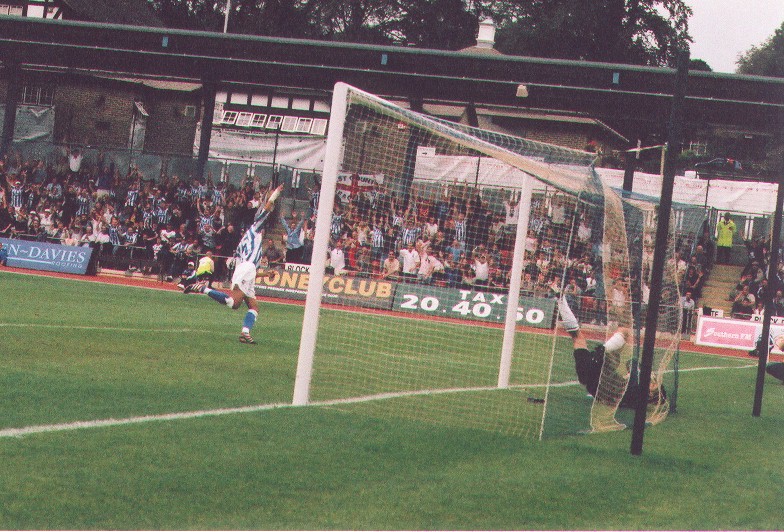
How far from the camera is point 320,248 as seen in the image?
9.80 metres

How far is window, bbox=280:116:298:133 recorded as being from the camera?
179ft

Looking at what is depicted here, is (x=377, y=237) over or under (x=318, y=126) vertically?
under

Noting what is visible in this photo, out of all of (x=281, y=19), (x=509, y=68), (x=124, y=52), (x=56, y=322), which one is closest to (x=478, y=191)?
(x=509, y=68)

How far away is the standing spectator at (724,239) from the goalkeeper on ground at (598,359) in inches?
907

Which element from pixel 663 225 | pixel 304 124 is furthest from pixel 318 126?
pixel 663 225

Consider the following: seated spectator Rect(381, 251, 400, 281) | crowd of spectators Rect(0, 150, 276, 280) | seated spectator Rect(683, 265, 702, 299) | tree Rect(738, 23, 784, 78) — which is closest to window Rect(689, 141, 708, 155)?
tree Rect(738, 23, 784, 78)

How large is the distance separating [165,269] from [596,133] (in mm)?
28391

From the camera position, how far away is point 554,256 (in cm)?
2225

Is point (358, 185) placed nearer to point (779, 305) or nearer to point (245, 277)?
point (245, 277)

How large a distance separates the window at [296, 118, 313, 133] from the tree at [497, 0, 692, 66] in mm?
11810

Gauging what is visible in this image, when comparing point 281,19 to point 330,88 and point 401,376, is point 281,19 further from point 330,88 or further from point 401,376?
point 401,376

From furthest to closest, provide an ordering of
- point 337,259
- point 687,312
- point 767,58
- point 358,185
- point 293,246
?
point 767,58
point 293,246
point 687,312
point 337,259
point 358,185

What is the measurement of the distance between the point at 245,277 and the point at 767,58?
5990 cm

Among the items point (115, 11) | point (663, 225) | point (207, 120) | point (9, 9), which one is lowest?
point (663, 225)
